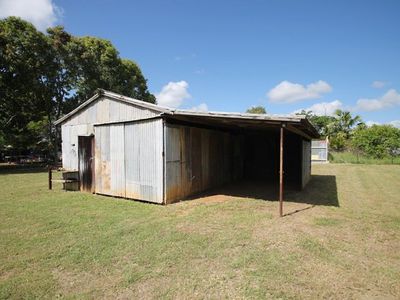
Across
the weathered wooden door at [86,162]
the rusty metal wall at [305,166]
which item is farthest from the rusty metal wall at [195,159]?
the weathered wooden door at [86,162]

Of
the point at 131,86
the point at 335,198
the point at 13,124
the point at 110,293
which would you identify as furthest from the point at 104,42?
the point at 110,293

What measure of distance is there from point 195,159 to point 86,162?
4.03 metres

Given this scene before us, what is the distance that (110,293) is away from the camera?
123 inches

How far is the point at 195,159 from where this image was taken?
9211 millimetres

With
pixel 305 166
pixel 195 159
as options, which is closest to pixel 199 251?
pixel 195 159

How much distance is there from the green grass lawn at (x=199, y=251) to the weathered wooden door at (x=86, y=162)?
2023mm

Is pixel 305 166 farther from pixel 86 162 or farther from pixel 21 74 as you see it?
pixel 21 74

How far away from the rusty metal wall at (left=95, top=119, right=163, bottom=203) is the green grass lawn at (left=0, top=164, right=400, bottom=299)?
0.81m

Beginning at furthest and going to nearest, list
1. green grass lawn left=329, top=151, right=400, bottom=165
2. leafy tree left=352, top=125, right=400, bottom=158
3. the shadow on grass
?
leafy tree left=352, top=125, right=400, bottom=158
green grass lawn left=329, top=151, right=400, bottom=165
the shadow on grass

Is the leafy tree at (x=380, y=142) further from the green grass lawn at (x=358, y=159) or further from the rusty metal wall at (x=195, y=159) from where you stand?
the rusty metal wall at (x=195, y=159)

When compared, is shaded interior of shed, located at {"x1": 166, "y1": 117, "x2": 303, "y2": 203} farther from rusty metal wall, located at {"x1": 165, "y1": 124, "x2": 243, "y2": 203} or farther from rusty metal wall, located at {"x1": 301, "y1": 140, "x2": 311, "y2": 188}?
rusty metal wall, located at {"x1": 301, "y1": 140, "x2": 311, "y2": 188}

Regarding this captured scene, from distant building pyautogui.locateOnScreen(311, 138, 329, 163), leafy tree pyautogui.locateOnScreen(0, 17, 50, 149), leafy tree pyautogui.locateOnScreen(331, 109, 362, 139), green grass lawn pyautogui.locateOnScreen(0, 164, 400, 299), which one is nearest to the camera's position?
green grass lawn pyautogui.locateOnScreen(0, 164, 400, 299)

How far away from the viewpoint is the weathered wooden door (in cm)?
943

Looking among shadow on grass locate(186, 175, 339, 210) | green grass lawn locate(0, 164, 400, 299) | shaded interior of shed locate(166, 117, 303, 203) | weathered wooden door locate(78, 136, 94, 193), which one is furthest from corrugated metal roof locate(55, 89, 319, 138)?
shadow on grass locate(186, 175, 339, 210)
